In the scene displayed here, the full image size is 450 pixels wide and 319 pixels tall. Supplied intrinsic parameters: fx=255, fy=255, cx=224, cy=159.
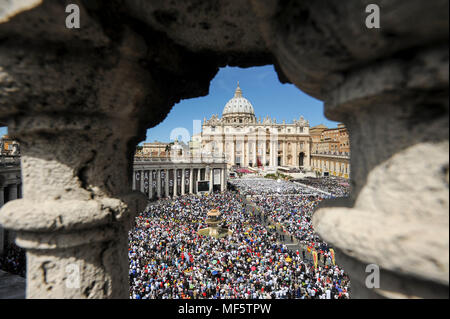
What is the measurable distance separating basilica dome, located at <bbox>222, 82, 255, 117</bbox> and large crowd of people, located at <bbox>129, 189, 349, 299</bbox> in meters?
82.4

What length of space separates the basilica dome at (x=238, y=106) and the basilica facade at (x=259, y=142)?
1510 cm

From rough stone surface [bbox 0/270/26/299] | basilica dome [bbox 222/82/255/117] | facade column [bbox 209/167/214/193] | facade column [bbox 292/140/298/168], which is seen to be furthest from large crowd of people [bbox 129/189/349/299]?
basilica dome [bbox 222/82/255/117]

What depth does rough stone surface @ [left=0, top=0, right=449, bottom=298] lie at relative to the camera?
4.03ft

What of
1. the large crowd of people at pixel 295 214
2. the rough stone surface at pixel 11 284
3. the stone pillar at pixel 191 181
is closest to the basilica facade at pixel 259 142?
the stone pillar at pixel 191 181

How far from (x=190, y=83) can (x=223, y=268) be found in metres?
8.99

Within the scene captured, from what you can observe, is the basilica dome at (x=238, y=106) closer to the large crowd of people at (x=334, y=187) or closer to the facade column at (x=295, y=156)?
the facade column at (x=295, y=156)

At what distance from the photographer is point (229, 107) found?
98.3 metres

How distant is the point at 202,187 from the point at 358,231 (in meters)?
32.2

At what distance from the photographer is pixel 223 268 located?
10.2 m

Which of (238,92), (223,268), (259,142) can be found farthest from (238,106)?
Answer: (223,268)

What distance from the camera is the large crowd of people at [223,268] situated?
28.0 feet

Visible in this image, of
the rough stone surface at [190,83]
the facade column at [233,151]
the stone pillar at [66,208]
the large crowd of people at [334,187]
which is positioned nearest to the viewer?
the rough stone surface at [190,83]

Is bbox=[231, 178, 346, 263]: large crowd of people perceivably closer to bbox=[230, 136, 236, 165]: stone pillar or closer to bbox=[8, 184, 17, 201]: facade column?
bbox=[8, 184, 17, 201]: facade column

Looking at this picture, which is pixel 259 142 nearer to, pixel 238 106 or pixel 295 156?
pixel 295 156
